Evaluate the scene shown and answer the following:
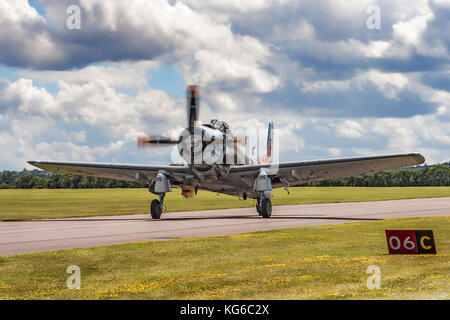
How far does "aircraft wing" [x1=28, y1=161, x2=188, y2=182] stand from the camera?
27453mm

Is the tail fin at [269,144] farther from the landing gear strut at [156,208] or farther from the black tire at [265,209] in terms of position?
the landing gear strut at [156,208]

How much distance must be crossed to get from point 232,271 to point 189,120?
1603 cm

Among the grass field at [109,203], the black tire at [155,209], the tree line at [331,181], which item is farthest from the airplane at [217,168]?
the tree line at [331,181]

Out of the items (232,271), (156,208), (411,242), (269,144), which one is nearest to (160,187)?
(156,208)

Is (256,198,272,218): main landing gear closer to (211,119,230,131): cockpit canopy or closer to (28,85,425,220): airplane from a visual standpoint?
(28,85,425,220): airplane

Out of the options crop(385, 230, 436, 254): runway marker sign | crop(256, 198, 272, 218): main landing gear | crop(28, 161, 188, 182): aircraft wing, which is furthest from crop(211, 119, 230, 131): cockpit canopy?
crop(385, 230, 436, 254): runway marker sign

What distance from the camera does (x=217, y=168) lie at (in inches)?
1046

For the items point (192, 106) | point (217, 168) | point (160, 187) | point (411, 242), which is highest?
point (192, 106)

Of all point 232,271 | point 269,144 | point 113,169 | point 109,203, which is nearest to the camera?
point 232,271

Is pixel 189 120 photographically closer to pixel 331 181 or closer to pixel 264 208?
pixel 264 208
